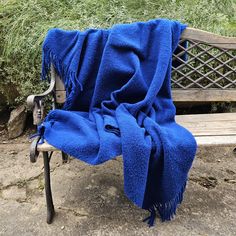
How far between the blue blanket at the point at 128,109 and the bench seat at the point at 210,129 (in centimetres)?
10

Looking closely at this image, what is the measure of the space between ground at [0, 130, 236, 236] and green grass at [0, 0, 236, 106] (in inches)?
27.7

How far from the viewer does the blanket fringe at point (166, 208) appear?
1793mm

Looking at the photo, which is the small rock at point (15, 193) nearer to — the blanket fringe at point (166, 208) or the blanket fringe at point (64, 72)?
the blanket fringe at point (64, 72)

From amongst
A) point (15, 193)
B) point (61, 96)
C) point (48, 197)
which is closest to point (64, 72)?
point (61, 96)

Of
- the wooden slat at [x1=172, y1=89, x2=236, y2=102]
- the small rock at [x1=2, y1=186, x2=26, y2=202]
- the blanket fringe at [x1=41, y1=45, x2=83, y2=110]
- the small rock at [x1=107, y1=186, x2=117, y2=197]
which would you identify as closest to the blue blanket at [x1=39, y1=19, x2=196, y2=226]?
the blanket fringe at [x1=41, y1=45, x2=83, y2=110]

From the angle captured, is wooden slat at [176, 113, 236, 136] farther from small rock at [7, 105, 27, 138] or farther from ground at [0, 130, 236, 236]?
small rock at [7, 105, 27, 138]

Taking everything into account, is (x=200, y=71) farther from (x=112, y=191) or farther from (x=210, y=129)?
(x=112, y=191)

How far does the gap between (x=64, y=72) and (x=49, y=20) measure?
94 cm

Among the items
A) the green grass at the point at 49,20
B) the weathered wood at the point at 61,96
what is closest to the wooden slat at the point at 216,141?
the weathered wood at the point at 61,96

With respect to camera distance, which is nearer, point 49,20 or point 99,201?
point 99,201

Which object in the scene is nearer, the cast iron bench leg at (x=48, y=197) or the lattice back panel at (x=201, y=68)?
the cast iron bench leg at (x=48, y=197)

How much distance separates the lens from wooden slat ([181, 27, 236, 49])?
2.16 meters

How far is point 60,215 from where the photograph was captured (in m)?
1.98

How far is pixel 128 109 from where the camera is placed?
1976 mm
